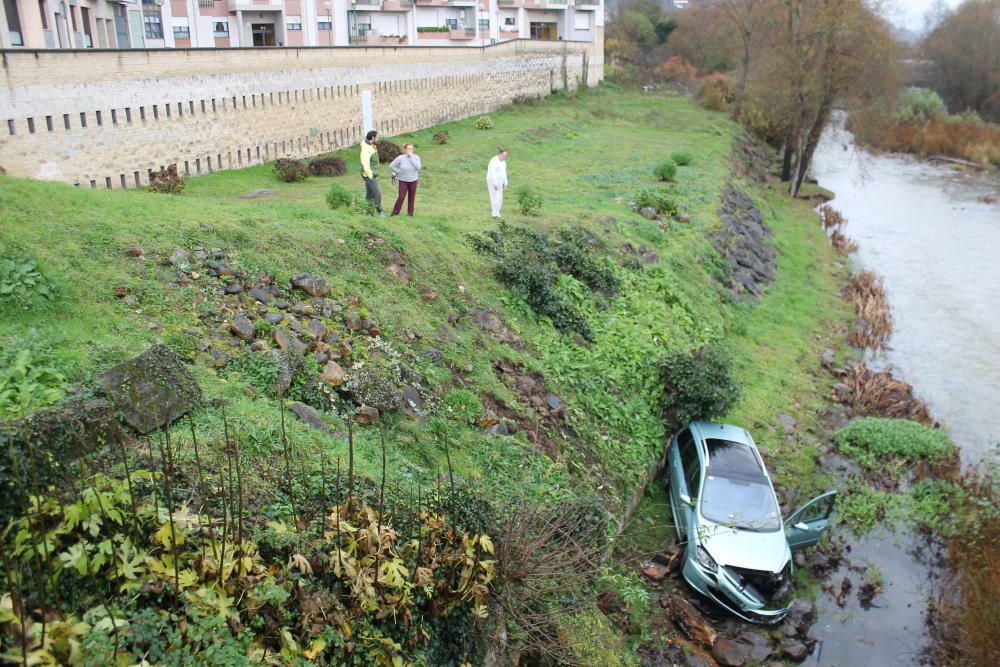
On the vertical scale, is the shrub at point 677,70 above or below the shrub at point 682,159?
above

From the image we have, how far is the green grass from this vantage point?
27.6 ft

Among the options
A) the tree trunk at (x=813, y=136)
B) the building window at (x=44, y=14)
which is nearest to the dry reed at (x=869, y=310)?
the tree trunk at (x=813, y=136)

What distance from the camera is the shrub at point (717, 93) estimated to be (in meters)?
45.8

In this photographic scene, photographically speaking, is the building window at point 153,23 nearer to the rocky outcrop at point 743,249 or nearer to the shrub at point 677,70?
the rocky outcrop at point 743,249

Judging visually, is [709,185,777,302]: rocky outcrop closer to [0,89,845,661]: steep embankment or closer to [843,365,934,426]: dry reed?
[0,89,845,661]: steep embankment

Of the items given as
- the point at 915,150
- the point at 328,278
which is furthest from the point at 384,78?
the point at 915,150

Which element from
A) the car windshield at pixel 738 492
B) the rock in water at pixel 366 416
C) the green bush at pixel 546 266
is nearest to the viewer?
the rock in water at pixel 366 416

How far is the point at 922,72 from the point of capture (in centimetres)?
5294

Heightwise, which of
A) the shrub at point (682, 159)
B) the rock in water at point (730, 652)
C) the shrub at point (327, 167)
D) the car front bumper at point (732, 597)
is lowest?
the rock in water at point (730, 652)

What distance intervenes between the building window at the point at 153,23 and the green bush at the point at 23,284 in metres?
36.1

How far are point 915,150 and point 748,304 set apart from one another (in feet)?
97.5

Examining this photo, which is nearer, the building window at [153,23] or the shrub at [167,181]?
the shrub at [167,181]

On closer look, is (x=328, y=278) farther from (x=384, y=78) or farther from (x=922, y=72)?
(x=922, y=72)

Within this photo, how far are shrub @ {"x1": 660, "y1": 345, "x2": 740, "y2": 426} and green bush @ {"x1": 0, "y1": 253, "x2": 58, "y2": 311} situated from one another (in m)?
8.98
